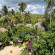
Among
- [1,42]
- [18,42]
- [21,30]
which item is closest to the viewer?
[1,42]

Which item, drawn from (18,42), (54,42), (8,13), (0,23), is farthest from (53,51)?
(0,23)

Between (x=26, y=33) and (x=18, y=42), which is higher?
(x=26, y=33)

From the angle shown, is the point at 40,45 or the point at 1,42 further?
the point at 1,42

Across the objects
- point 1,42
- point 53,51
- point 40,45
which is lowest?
point 1,42

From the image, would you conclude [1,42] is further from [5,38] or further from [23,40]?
[23,40]

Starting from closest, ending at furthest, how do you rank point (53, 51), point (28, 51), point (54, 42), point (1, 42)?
1. point (54, 42)
2. point (53, 51)
3. point (28, 51)
4. point (1, 42)

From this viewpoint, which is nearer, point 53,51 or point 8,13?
point 53,51

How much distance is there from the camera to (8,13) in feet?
79.8

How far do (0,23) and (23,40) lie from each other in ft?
64.6

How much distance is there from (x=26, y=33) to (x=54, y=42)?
49.7 feet

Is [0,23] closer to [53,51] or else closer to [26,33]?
[26,33]

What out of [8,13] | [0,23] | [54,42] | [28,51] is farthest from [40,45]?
[0,23]

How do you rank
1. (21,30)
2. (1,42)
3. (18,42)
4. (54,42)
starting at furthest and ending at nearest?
1. (21,30)
2. (18,42)
3. (1,42)
4. (54,42)

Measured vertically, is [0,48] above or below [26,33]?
below
